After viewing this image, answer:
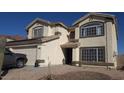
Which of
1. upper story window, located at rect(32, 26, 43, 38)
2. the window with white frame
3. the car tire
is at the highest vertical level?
upper story window, located at rect(32, 26, 43, 38)

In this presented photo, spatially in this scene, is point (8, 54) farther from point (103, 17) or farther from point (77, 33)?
point (103, 17)

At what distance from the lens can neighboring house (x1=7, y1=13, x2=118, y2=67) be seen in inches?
646

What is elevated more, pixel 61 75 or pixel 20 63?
pixel 20 63

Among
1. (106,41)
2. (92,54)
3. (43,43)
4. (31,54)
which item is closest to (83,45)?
(92,54)

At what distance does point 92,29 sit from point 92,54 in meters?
3.01

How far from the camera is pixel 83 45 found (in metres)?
18.4

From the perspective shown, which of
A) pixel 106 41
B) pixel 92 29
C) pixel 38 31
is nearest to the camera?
pixel 106 41

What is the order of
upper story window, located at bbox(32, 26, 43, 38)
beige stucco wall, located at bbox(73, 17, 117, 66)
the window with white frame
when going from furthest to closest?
upper story window, located at bbox(32, 26, 43, 38), the window with white frame, beige stucco wall, located at bbox(73, 17, 117, 66)

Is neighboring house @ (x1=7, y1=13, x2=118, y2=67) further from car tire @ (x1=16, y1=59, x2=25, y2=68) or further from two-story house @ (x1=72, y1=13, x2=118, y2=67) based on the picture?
car tire @ (x1=16, y1=59, x2=25, y2=68)

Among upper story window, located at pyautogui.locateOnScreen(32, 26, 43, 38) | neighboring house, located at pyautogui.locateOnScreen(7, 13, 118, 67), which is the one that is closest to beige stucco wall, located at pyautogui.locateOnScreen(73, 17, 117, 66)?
neighboring house, located at pyautogui.locateOnScreen(7, 13, 118, 67)

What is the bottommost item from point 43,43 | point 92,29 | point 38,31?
point 43,43

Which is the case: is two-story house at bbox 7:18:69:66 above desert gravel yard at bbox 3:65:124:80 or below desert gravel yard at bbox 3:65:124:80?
above

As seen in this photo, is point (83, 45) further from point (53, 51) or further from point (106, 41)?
point (53, 51)

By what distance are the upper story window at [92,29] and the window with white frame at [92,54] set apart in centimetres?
174
